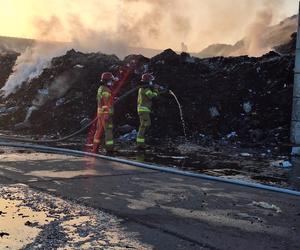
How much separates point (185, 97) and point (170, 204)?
31.8ft

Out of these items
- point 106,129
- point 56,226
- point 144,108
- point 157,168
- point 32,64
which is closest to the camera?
point 56,226

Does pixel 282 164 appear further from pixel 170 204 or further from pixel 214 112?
pixel 214 112

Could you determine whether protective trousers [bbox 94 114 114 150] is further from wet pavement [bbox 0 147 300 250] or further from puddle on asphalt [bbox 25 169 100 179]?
puddle on asphalt [bbox 25 169 100 179]

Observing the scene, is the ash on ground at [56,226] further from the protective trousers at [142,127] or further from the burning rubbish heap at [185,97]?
the burning rubbish heap at [185,97]

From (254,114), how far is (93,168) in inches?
258

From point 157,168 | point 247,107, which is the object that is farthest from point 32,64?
point 157,168

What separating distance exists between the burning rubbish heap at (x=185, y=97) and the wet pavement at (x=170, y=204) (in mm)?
5394

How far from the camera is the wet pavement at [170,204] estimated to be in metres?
4.93

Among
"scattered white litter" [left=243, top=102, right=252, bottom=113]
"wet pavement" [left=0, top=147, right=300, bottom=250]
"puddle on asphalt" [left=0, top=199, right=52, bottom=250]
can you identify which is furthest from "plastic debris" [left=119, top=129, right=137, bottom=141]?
"puddle on asphalt" [left=0, top=199, right=52, bottom=250]

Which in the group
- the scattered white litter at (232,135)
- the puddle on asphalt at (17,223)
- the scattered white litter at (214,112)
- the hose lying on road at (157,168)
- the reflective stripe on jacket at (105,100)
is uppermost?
the scattered white litter at (214,112)

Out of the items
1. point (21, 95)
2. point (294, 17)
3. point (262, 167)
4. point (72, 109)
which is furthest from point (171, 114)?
point (294, 17)

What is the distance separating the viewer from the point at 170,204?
6.28m

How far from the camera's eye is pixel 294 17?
3109 centimetres

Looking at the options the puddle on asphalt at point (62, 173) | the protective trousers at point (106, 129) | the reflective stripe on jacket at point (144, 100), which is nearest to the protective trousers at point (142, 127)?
the reflective stripe on jacket at point (144, 100)
